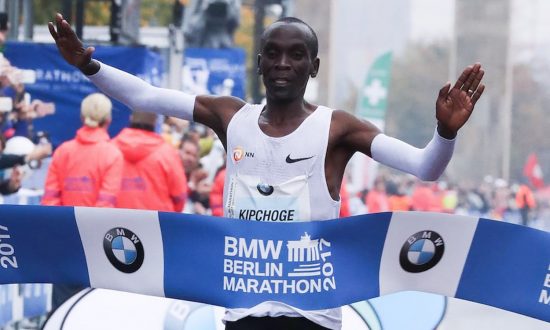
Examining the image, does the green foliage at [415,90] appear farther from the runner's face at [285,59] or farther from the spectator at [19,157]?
the runner's face at [285,59]

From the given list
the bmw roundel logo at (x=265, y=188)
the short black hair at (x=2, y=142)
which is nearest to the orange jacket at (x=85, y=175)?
the short black hair at (x=2, y=142)

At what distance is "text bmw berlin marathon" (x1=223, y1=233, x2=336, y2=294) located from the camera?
4316 millimetres

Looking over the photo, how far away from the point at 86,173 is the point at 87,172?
11 millimetres

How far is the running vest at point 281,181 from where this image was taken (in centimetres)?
425

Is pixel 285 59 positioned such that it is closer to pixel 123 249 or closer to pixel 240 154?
pixel 240 154

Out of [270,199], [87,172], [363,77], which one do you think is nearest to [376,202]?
[87,172]

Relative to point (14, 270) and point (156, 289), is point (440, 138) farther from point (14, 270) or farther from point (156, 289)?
point (14, 270)

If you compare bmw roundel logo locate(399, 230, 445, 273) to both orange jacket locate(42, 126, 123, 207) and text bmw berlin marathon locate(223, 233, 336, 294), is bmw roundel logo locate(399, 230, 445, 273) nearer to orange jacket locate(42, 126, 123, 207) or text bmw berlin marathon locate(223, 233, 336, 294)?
text bmw berlin marathon locate(223, 233, 336, 294)

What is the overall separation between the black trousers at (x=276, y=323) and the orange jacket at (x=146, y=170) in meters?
5.03

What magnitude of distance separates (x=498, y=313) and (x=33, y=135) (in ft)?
20.8

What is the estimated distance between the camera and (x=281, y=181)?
4.25 m

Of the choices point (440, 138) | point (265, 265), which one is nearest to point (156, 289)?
point (265, 265)

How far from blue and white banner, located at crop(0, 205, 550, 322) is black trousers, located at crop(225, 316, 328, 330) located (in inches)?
2.3

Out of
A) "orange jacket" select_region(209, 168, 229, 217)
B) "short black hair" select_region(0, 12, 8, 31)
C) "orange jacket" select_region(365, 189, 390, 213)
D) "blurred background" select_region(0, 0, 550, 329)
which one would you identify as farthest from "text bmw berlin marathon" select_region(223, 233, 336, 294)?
"orange jacket" select_region(365, 189, 390, 213)
